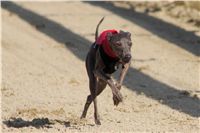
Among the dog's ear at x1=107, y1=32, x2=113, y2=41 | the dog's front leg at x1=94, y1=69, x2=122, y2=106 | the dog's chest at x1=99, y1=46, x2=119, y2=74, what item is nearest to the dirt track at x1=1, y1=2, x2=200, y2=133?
the dog's front leg at x1=94, y1=69, x2=122, y2=106

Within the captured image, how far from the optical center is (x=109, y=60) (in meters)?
8.01

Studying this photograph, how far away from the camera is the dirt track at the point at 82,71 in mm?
9125

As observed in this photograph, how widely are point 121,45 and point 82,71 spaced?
5.51 metres

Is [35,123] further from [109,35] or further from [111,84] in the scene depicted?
[109,35]

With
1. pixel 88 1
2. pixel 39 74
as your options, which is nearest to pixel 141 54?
pixel 39 74

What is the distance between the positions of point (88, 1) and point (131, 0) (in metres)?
1.37

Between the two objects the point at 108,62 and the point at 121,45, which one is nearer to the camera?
the point at 121,45

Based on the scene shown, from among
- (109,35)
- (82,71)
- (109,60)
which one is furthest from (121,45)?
(82,71)

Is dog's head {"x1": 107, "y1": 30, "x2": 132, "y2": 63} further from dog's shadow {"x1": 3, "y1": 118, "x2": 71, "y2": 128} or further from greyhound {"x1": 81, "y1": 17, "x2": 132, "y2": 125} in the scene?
dog's shadow {"x1": 3, "y1": 118, "x2": 71, "y2": 128}

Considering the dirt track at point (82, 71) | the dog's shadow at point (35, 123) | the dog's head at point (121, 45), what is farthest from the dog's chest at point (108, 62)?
the dog's shadow at point (35, 123)

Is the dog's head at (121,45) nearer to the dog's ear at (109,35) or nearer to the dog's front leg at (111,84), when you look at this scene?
the dog's ear at (109,35)

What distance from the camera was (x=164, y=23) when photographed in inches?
709

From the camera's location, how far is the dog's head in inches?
299

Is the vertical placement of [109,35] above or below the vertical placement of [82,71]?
above
